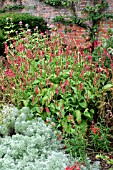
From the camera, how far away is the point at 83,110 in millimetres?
3801

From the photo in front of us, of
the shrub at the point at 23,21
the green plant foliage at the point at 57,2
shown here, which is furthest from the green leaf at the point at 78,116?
the green plant foliage at the point at 57,2

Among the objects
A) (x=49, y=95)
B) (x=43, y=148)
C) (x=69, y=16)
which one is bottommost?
(x=43, y=148)

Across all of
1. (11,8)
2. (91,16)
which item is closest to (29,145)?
(91,16)

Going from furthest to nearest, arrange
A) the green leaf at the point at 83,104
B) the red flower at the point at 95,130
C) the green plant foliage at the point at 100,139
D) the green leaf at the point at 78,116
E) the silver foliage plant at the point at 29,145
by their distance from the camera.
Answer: the green leaf at the point at 83,104
the green leaf at the point at 78,116
the green plant foliage at the point at 100,139
the red flower at the point at 95,130
the silver foliage plant at the point at 29,145

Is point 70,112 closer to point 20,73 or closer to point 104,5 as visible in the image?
point 20,73

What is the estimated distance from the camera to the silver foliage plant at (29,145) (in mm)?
2805

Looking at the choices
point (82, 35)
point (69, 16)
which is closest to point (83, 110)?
point (82, 35)

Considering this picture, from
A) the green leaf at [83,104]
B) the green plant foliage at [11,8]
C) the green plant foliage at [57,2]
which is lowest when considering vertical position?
the green leaf at [83,104]

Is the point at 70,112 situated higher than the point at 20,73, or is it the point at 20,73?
the point at 20,73

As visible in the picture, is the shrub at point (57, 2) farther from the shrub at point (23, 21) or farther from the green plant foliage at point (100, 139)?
the green plant foliage at point (100, 139)

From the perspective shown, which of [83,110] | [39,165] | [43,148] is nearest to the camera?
[39,165]

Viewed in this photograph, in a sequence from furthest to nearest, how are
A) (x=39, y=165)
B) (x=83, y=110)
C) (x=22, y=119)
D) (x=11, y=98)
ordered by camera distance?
(x=11, y=98), (x=83, y=110), (x=22, y=119), (x=39, y=165)

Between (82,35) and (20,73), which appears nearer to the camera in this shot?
(20,73)

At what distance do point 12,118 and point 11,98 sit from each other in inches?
20.6
